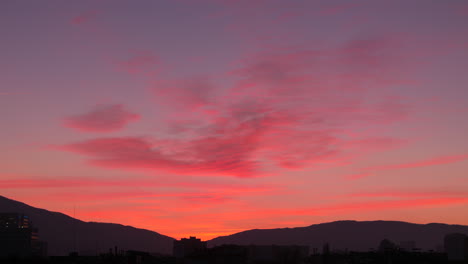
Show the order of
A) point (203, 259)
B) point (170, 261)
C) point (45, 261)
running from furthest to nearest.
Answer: point (203, 259), point (170, 261), point (45, 261)

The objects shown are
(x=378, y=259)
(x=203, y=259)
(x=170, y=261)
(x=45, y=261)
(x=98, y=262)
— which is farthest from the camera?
(x=203, y=259)

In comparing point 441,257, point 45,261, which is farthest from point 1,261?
point 441,257

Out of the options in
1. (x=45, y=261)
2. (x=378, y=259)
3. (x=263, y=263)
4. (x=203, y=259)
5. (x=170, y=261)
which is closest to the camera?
(x=45, y=261)

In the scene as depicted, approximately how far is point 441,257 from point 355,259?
22.5 meters

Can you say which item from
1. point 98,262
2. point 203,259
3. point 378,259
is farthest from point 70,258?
point 378,259

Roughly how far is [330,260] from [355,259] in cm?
1404

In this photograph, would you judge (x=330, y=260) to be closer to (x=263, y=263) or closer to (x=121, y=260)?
(x=263, y=263)

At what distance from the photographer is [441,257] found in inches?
6609

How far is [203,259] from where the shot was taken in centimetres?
17775

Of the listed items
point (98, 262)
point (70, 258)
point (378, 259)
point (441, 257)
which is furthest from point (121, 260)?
point (441, 257)

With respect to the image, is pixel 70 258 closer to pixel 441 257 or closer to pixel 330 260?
pixel 330 260

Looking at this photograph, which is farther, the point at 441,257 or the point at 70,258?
the point at 441,257

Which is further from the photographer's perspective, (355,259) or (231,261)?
(231,261)

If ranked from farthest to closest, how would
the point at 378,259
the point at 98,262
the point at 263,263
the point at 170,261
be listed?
the point at 263,263 → the point at 378,259 → the point at 170,261 → the point at 98,262
